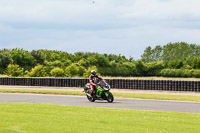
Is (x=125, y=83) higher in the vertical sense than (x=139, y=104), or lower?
higher

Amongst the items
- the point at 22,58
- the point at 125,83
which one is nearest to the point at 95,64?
the point at 22,58

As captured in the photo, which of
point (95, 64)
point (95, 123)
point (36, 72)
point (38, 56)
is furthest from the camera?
point (95, 64)

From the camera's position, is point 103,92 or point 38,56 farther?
→ point 38,56

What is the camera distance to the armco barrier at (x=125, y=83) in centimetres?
3294

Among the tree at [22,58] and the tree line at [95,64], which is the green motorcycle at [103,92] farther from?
the tree at [22,58]

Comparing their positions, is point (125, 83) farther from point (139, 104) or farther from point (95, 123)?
point (95, 123)

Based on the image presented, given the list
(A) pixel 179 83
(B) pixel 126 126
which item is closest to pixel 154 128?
(B) pixel 126 126

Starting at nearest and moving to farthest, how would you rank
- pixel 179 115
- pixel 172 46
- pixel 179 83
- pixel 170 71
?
pixel 179 115 < pixel 179 83 < pixel 170 71 < pixel 172 46

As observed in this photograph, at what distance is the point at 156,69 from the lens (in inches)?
4104

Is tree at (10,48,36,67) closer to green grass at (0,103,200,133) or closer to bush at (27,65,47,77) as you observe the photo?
bush at (27,65,47,77)

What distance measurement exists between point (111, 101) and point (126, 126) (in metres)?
9.49

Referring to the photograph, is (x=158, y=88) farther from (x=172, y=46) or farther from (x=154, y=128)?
(x=172, y=46)

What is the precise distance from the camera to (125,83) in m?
36.0

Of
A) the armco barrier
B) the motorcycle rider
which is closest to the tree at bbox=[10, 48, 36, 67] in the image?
the armco barrier
